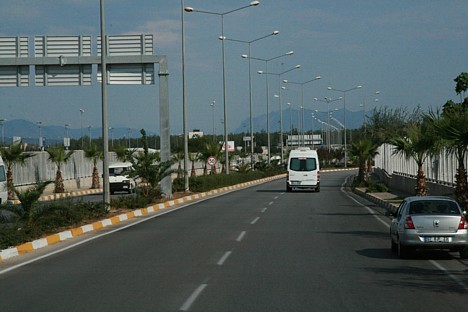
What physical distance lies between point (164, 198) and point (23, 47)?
9.97 m

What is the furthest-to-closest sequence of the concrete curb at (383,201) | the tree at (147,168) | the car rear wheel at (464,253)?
the tree at (147,168) → the concrete curb at (383,201) → the car rear wheel at (464,253)

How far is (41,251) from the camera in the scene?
18719mm

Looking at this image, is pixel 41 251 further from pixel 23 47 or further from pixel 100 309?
pixel 23 47

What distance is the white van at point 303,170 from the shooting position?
4906 centimetres

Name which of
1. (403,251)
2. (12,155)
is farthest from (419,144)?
(12,155)

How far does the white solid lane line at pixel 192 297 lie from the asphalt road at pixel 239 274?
15 millimetres

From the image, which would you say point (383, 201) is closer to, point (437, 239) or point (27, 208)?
point (27, 208)

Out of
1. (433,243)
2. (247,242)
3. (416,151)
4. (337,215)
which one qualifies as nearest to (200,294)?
(433,243)

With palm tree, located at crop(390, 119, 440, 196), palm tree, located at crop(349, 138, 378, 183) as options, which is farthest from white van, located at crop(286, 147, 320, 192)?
palm tree, located at crop(390, 119, 440, 196)

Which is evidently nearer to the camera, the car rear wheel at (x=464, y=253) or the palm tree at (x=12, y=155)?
the car rear wheel at (x=464, y=253)

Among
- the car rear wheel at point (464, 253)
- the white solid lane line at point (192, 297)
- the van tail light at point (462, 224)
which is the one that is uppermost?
the van tail light at point (462, 224)

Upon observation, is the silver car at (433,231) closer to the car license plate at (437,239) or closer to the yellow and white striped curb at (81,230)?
the car license plate at (437,239)

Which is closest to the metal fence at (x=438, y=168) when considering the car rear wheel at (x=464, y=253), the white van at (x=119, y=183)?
the car rear wheel at (x=464, y=253)

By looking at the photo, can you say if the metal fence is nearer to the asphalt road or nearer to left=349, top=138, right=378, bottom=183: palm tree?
left=349, top=138, right=378, bottom=183: palm tree
